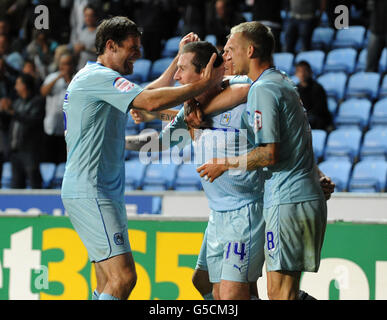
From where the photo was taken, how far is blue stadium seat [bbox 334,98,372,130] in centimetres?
907

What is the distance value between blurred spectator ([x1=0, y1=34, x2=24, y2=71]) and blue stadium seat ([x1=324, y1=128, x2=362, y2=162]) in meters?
5.08

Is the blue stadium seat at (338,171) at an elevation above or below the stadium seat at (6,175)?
above

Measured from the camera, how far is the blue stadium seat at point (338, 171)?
8.09m

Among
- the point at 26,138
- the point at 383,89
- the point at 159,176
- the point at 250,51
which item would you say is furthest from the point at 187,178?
the point at 250,51

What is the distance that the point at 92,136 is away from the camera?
4309mm

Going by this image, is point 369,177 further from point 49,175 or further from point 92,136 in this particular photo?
point 92,136

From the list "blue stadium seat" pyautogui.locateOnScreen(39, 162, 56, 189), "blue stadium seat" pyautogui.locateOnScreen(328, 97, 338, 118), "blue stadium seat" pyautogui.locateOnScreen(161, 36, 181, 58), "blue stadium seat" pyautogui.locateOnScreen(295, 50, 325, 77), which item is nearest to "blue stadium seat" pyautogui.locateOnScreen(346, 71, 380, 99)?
"blue stadium seat" pyautogui.locateOnScreen(328, 97, 338, 118)

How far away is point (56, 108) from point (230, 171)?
18.1 ft

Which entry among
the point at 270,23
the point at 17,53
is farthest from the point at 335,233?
the point at 17,53

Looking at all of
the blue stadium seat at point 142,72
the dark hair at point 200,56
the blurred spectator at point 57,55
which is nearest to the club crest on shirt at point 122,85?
the dark hair at point 200,56

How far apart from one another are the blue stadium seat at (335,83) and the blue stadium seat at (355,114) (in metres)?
0.38

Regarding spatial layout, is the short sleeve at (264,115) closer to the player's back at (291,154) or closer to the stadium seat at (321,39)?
the player's back at (291,154)

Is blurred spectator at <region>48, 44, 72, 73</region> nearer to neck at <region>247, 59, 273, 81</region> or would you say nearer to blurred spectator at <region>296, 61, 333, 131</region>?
blurred spectator at <region>296, 61, 333, 131</region>
